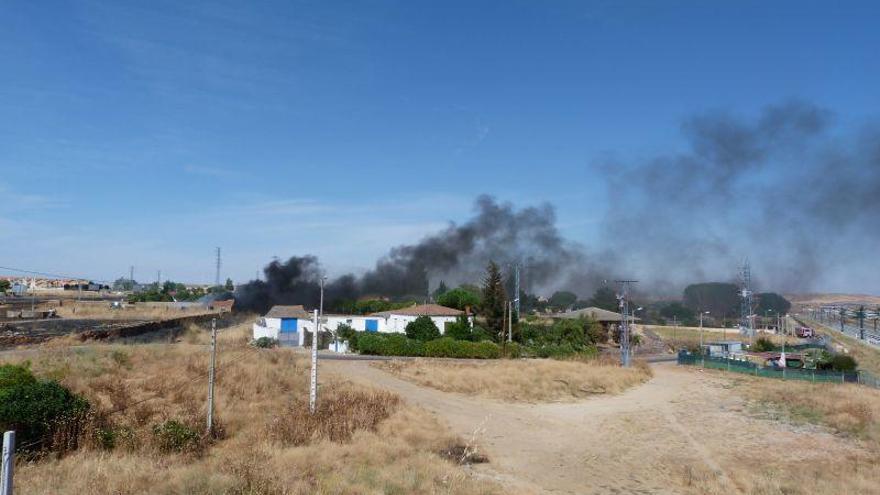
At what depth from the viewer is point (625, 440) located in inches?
823

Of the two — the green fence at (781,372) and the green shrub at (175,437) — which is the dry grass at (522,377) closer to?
the green fence at (781,372)

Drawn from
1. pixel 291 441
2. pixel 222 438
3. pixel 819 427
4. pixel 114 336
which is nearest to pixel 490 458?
pixel 291 441

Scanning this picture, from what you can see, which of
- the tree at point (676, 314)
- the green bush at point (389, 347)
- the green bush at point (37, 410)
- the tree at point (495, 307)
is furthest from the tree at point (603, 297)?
the green bush at point (37, 410)

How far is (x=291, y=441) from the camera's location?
15.1 m

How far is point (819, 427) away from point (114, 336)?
1440 inches

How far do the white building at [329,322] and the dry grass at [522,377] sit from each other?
475 inches

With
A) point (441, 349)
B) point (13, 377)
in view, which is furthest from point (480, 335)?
point (13, 377)

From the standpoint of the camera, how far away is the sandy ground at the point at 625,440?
1578cm

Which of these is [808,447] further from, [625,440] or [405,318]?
[405,318]

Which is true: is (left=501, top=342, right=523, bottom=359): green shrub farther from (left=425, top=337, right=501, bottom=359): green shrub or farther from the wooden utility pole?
the wooden utility pole

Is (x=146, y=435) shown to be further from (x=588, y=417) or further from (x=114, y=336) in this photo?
(x=114, y=336)

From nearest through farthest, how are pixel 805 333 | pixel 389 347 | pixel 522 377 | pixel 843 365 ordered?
pixel 522 377
pixel 843 365
pixel 389 347
pixel 805 333

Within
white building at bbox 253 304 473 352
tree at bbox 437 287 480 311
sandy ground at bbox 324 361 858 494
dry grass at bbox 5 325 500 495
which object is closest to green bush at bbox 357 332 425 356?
white building at bbox 253 304 473 352

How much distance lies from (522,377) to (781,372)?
1798cm
